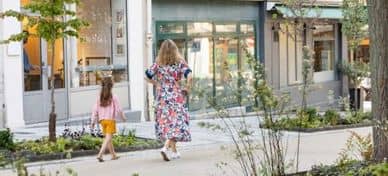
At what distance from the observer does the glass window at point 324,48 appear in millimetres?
29469

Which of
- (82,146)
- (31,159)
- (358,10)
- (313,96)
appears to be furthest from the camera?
(313,96)

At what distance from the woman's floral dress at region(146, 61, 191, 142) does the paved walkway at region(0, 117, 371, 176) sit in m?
0.48

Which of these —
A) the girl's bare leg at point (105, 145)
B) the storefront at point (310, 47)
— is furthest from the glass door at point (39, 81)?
the storefront at point (310, 47)

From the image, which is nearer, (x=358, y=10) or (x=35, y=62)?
(x=35, y=62)

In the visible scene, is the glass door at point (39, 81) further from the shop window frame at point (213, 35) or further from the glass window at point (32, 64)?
the shop window frame at point (213, 35)

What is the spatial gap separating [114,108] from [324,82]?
19.3m

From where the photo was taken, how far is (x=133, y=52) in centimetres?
1967

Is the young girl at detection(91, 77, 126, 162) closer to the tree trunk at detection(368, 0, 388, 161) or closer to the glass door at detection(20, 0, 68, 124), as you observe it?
the tree trunk at detection(368, 0, 388, 161)

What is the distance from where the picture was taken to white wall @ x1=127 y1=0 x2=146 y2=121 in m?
19.6

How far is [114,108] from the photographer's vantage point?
11.7 metres

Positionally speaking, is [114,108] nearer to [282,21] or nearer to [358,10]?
[358,10]

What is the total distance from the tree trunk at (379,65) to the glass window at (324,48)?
69.8 feet

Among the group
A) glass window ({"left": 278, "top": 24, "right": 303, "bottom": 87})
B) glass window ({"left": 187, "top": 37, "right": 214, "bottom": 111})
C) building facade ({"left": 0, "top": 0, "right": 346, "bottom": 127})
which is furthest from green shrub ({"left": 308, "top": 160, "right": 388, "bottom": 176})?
glass window ({"left": 278, "top": 24, "right": 303, "bottom": 87})

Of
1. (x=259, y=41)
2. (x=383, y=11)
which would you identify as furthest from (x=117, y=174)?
(x=259, y=41)
